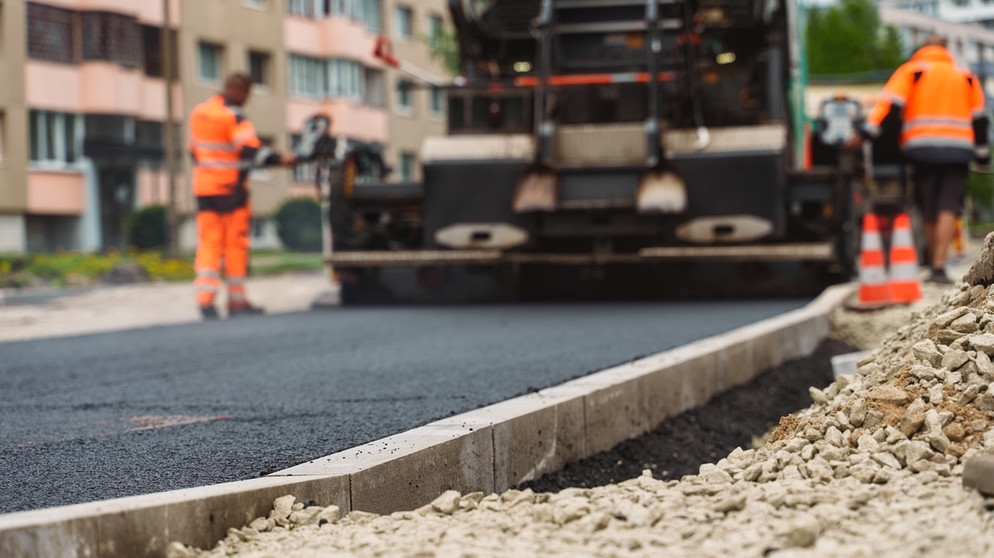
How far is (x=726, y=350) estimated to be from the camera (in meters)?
6.60

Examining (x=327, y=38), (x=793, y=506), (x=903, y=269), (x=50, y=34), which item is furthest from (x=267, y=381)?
(x=327, y=38)

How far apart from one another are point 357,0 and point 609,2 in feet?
108

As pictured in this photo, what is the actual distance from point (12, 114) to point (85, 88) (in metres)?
2.18

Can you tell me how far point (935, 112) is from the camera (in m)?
10.2

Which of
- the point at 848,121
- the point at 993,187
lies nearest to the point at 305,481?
the point at 848,121

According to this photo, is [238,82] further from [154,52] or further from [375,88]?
[375,88]

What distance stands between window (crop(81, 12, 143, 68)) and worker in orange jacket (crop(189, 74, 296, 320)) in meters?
23.0

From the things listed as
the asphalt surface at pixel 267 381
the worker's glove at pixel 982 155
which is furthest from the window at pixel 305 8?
the worker's glove at pixel 982 155

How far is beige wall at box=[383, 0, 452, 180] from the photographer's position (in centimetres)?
4512

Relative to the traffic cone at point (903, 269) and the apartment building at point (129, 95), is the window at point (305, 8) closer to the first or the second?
the apartment building at point (129, 95)

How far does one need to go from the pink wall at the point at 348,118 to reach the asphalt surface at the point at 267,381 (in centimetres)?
3069

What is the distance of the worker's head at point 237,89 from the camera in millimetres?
11875

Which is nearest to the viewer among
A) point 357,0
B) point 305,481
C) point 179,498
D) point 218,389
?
point 179,498

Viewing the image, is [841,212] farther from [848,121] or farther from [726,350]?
[726,350]
